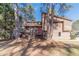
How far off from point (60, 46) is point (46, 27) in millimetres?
289

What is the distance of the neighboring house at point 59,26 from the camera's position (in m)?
2.45

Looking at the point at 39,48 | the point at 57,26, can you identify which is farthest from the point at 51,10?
the point at 39,48

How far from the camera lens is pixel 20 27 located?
8.13ft

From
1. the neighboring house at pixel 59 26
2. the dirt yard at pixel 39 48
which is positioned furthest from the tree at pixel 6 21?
the neighboring house at pixel 59 26

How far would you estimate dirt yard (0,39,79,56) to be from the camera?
8.06 feet

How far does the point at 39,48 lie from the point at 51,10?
49cm

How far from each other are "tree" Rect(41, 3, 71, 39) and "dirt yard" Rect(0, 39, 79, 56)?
0.13 metres

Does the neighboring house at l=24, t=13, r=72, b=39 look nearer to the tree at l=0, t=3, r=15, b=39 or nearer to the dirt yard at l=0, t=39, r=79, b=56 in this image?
the dirt yard at l=0, t=39, r=79, b=56

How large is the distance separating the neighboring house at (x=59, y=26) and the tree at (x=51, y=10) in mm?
28

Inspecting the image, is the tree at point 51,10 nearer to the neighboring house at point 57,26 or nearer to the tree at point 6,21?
the neighboring house at point 57,26

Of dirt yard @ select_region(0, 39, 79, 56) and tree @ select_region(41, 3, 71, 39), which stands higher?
tree @ select_region(41, 3, 71, 39)

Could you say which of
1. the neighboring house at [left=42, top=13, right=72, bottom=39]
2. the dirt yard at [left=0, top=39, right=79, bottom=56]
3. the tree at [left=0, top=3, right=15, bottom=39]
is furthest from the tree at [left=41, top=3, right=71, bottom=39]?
the tree at [left=0, top=3, right=15, bottom=39]

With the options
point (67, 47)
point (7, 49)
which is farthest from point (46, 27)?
point (7, 49)

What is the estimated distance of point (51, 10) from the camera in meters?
2.49
